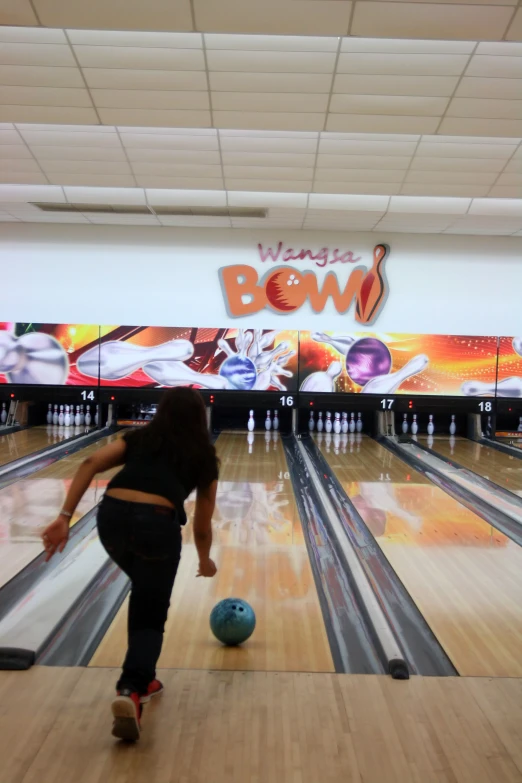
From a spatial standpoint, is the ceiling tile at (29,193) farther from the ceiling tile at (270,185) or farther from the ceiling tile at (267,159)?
the ceiling tile at (267,159)

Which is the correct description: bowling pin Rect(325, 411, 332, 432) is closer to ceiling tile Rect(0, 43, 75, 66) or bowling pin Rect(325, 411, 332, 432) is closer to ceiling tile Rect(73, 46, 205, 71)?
ceiling tile Rect(73, 46, 205, 71)

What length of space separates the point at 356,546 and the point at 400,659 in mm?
1539

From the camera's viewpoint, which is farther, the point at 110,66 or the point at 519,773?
the point at 110,66

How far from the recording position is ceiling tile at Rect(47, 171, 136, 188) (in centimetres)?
640

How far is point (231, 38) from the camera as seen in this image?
418cm

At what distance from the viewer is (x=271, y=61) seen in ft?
14.3

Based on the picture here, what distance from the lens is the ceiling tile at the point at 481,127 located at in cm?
494

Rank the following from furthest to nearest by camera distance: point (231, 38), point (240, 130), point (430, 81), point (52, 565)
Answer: point (240, 130) → point (430, 81) → point (231, 38) → point (52, 565)

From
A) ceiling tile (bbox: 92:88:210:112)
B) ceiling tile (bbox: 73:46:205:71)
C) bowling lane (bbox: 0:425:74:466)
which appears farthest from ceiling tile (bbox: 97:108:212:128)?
bowling lane (bbox: 0:425:74:466)

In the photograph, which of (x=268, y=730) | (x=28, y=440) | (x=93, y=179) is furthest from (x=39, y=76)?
(x=268, y=730)

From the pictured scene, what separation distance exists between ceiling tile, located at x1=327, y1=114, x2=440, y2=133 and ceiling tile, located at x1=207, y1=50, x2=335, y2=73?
1.95ft

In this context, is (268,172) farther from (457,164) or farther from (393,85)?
(393,85)

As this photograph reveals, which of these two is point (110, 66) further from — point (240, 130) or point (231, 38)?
point (240, 130)

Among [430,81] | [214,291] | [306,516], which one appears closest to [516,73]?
[430,81]
